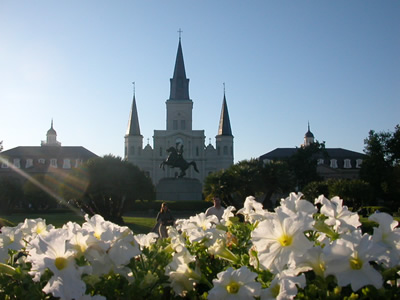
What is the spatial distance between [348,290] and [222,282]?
2.48ft

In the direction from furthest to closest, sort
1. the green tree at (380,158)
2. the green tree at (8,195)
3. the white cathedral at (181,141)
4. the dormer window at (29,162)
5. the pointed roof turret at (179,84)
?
the pointed roof turret at (179,84) → the white cathedral at (181,141) → the dormer window at (29,162) → the green tree at (380,158) → the green tree at (8,195)

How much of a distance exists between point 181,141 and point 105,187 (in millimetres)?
60818

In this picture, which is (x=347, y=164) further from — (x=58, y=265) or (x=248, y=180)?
(x=58, y=265)

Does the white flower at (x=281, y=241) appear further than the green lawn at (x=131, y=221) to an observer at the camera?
No

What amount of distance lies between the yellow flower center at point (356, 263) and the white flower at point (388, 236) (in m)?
0.25

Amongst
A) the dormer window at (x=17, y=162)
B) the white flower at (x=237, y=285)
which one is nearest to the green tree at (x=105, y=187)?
the white flower at (x=237, y=285)

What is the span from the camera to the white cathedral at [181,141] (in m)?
91.8

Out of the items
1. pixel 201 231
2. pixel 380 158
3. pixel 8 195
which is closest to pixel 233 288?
pixel 201 231

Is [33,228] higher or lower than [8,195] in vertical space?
higher

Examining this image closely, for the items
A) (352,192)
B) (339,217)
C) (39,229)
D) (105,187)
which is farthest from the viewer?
(352,192)

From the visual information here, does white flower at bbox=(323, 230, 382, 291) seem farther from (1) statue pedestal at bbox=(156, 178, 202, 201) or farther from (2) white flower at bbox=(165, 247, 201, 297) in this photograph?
(1) statue pedestal at bbox=(156, 178, 202, 201)

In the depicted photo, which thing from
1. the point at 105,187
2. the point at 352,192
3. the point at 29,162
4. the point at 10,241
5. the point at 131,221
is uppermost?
the point at 29,162

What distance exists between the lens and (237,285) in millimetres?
2471

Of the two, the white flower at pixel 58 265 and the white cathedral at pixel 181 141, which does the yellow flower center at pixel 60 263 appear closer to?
the white flower at pixel 58 265
